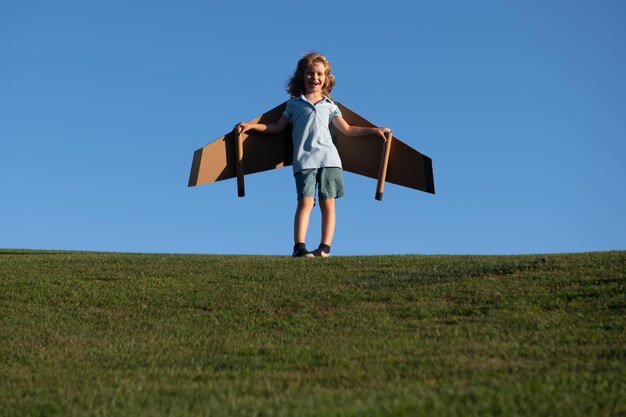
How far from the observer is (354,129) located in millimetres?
12711

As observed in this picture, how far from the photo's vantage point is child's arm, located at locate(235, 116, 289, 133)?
12.6 m

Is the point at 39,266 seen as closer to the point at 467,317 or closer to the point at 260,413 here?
the point at 467,317

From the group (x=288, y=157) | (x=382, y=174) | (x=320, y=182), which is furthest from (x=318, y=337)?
(x=288, y=157)

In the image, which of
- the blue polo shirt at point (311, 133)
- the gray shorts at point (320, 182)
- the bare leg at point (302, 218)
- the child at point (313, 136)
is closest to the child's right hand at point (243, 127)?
the child at point (313, 136)

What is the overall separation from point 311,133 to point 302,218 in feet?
4.05

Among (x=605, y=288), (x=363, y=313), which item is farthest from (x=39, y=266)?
(x=605, y=288)

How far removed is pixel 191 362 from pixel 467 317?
267 cm

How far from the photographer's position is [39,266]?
11.9 m

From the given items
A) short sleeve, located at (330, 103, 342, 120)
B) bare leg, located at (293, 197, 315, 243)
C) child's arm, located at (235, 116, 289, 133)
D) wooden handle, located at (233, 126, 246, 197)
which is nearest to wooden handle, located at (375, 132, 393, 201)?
short sleeve, located at (330, 103, 342, 120)

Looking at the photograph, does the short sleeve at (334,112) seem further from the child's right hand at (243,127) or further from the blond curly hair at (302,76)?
the child's right hand at (243,127)

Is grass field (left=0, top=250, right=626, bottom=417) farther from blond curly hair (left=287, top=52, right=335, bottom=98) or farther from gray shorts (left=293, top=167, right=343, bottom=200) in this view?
blond curly hair (left=287, top=52, right=335, bottom=98)

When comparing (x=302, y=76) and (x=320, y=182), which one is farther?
(x=302, y=76)

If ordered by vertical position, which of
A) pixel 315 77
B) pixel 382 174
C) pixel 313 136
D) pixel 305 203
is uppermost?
pixel 315 77

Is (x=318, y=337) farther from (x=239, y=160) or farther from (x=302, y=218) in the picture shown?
(x=239, y=160)
